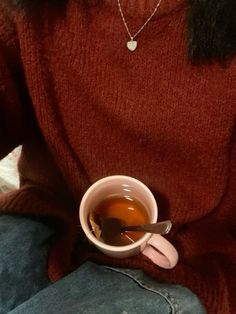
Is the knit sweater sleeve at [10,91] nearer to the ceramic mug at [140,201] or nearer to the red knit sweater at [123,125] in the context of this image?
the red knit sweater at [123,125]

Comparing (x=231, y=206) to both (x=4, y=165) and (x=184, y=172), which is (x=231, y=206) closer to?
(x=184, y=172)

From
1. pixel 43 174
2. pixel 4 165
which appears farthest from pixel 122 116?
pixel 4 165

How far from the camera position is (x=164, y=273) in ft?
2.15

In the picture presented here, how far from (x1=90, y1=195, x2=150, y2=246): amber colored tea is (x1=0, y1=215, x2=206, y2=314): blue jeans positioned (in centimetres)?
7

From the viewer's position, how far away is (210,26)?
0.52 meters

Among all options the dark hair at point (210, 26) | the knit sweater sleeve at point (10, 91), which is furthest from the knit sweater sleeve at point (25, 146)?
the dark hair at point (210, 26)

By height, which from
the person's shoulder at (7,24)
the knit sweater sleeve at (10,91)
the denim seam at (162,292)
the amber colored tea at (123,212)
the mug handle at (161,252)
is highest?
the person's shoulder at (7,24)

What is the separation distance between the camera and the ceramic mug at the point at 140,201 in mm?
593

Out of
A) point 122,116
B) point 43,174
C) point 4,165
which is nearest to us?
point 122,116

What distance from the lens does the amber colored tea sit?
62 cm

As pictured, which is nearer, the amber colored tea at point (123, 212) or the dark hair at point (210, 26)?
the dark hair at point (210, 26)

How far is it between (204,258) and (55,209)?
0.24 m

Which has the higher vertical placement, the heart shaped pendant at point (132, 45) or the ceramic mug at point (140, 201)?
the heart shaped pendant at point (132, 45)

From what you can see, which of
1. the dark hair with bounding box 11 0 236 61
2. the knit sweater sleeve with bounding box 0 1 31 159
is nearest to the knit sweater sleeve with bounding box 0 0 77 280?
the knit sweater sleeve with bounding box 0 1 31 159
